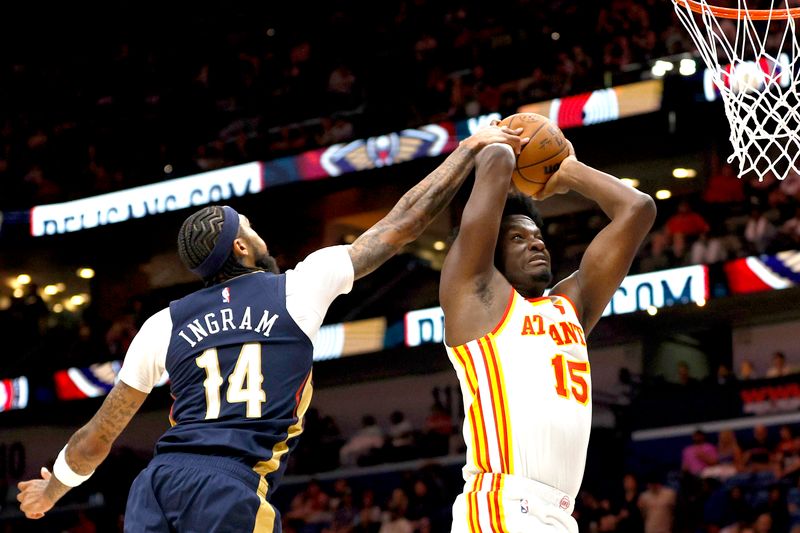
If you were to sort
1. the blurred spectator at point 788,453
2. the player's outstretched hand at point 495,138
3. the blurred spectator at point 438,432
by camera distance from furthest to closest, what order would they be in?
the blurred spectator at point 438,432, the blurred spectator at point 788,453, the player's outstretched hand at point 495,138

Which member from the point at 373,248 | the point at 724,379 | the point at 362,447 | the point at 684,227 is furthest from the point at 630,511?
the point at 373,248

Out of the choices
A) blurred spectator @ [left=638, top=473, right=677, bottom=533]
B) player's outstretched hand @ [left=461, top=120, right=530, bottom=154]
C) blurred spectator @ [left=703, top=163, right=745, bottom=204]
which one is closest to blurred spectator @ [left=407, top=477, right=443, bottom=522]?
blurred spectator @ [left=638, top=473, right=677, bottom=533]

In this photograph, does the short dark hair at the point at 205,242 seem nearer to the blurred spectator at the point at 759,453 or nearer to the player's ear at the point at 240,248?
the player's ear at the point at 240,248

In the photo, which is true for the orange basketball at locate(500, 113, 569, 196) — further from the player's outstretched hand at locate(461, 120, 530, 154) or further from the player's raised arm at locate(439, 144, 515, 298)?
the player's raised arm at locate(439, 144, 515, 298)

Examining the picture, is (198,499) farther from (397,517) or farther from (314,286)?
(397,517)

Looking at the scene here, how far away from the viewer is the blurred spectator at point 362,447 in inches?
560

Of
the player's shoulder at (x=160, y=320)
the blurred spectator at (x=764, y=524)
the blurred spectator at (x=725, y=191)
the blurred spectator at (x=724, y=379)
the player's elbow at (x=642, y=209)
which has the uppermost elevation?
the blurred spectator at (x=725, y=191)

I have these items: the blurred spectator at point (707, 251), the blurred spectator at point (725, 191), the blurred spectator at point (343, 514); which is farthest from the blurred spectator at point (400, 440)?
the blurred spectator at point (725, 191)

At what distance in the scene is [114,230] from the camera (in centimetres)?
1798

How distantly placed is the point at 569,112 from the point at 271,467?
10.4 meters

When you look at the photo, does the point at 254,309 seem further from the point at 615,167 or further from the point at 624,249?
the point at 615,167

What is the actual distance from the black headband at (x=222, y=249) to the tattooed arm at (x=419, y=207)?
0.40 meters

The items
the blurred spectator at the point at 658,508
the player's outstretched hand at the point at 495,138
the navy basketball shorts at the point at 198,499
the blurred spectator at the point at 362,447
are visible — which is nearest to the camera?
the navy basketball shorts at the point at 198,499

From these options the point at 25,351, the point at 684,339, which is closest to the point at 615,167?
the point at 684,339
